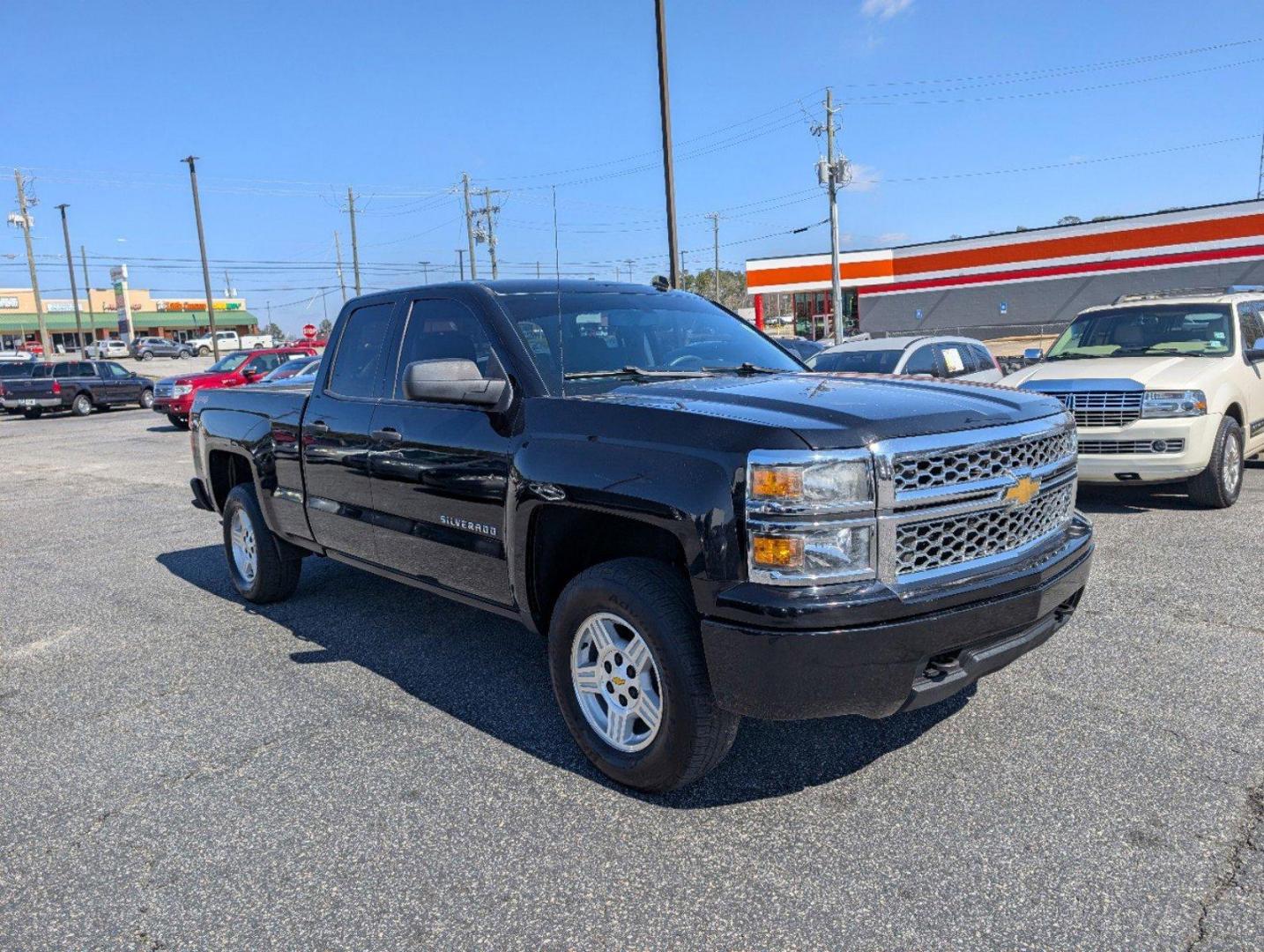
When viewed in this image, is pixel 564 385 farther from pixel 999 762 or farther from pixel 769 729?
pixel 999 762

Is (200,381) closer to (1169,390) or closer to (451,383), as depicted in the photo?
(1169,390)

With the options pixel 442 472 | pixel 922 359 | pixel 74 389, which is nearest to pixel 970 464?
pixel 442 472

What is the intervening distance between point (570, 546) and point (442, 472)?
0.76 m

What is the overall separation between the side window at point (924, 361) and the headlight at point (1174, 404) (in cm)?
409

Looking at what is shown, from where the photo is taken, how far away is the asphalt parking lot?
2.72m

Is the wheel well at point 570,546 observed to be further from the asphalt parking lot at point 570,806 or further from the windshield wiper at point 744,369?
the windshield wiper at point 744,369

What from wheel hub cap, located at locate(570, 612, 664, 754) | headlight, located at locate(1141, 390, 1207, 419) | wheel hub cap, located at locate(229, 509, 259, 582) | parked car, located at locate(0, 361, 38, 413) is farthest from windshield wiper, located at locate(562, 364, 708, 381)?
parked car, located at locate(0, 361, 38, 413)

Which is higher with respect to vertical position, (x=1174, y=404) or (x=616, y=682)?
(x=1174, y=404)

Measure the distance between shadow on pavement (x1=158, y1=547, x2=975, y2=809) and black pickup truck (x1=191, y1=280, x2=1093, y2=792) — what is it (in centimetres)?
33

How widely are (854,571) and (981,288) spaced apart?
4569cm

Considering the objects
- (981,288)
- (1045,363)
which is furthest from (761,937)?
(981,288)

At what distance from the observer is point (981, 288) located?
44.9 m

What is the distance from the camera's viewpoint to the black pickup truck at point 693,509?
2.92 metres

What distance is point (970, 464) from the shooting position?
3.15 meters
